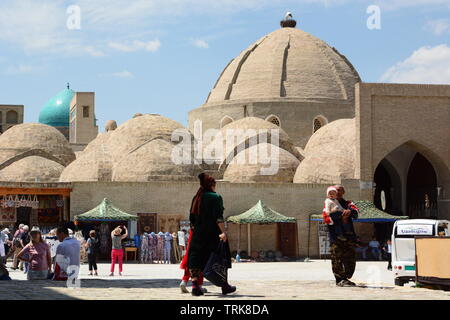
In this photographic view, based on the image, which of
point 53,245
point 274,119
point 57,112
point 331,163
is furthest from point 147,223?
point 57,112

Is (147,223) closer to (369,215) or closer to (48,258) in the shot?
(369,215)

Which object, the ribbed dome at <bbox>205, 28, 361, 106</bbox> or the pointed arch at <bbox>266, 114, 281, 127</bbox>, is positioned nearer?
the pointed arch at <bbox>266, 114, 281, 127</bbox>

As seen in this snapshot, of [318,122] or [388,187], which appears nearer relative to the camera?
[388,187]

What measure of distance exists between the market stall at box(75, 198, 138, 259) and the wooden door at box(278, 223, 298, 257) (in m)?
5.13

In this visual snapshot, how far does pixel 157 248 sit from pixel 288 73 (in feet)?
61.0

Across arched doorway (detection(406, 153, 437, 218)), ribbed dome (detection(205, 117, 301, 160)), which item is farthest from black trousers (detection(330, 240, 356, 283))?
ribbed dome (detection(205, 117, 301, 160))

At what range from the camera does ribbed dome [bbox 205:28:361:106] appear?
1644 inches

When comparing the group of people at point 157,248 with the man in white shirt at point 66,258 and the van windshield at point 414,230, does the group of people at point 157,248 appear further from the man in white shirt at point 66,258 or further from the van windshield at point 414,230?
the man in white shirt at point 66,258

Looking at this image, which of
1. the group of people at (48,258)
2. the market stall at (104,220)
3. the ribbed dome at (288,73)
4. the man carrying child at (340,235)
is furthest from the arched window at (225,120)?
the man carrying child at (340,235)

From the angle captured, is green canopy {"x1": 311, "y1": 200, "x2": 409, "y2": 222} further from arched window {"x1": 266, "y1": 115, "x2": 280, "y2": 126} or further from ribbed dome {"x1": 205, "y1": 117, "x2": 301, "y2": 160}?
arched window {"x1": 266, "y1": 115, "x2": 280, "y2": 126}

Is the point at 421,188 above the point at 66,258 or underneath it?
above

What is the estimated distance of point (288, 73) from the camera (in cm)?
4212

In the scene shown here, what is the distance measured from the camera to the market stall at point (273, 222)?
26938 mm
